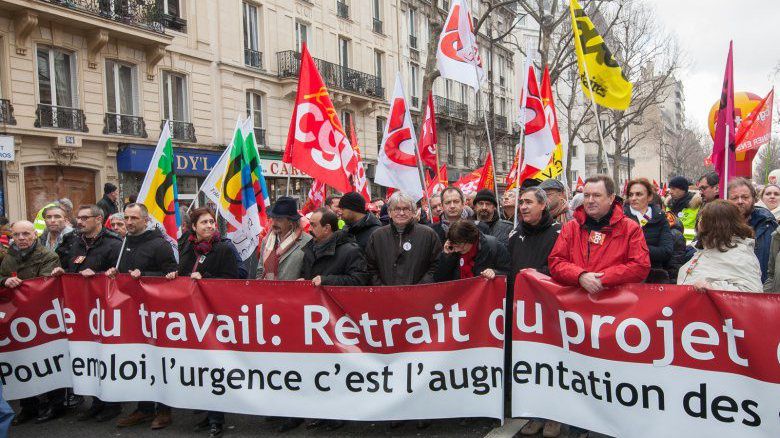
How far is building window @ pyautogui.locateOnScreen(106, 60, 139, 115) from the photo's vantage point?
1788 cm

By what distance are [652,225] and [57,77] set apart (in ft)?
53.8

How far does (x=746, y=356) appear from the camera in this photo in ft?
11.9

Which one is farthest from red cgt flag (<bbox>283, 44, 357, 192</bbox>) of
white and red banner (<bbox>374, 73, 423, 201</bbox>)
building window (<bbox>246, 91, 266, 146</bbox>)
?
building window (<bbox>246, 91, 266, 146</bbox>)

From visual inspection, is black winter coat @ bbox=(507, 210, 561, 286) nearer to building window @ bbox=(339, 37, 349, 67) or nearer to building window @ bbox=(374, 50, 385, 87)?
building window @ bbox=(339, 37, 349, 67)

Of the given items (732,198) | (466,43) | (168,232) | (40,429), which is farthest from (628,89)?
(40,429)

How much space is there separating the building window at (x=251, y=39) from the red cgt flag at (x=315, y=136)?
16.0 meters

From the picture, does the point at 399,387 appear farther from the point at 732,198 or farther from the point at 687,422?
the point at 732,198

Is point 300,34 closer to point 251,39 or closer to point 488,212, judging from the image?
point 251,39

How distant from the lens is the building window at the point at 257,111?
74.8 ft

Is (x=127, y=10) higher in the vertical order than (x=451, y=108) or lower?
higher

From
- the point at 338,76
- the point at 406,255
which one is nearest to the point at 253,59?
the point at 338,76

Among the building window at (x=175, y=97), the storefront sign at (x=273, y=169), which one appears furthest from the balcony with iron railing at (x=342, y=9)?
the building window at (x=175, y=97)

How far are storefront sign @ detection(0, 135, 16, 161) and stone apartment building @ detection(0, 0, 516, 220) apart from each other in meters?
0.39

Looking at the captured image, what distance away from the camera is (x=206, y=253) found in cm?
524
